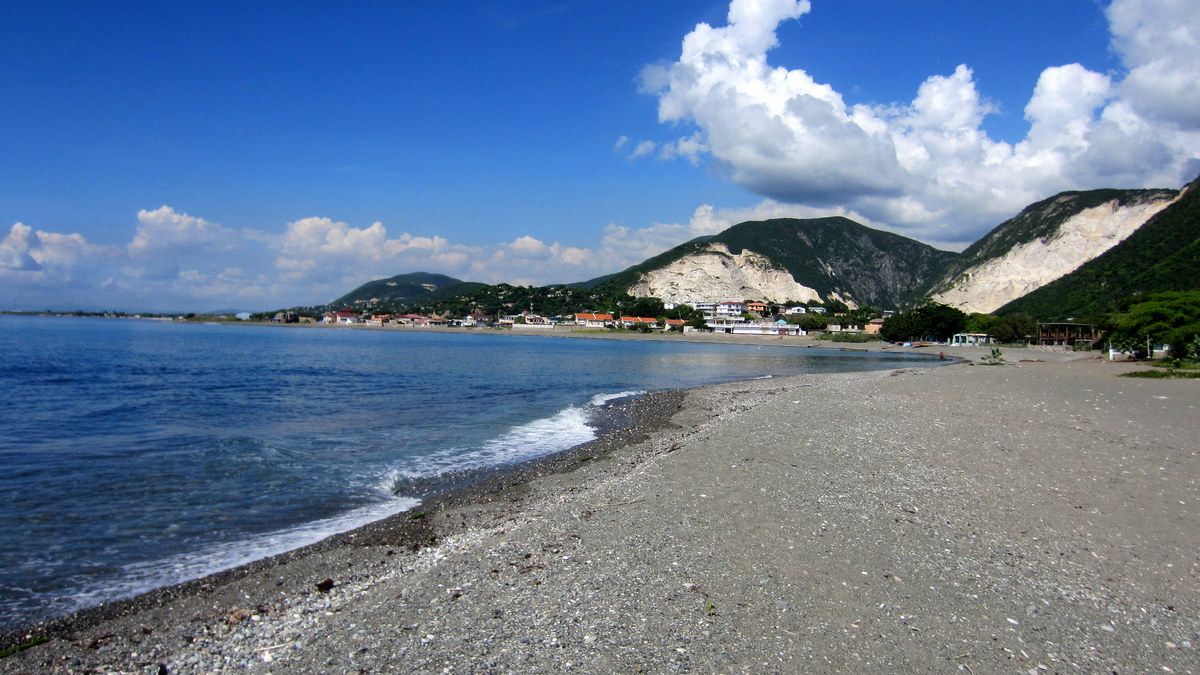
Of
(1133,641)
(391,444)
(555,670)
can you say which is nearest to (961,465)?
(1133,641)

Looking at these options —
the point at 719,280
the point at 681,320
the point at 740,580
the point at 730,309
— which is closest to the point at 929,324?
the point at 681,320

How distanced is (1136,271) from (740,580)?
10924 cm

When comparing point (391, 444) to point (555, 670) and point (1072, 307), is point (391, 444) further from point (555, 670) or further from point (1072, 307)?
point (1072, 307)

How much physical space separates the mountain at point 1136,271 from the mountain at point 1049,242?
9.17 metres

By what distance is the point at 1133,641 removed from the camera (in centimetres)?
486

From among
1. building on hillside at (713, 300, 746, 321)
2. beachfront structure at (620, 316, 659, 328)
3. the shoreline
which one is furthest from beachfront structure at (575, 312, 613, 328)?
the shoreline

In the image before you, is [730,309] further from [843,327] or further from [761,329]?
[843,327]

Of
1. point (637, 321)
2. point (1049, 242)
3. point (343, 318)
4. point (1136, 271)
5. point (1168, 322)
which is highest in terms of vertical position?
point (1049, 242)

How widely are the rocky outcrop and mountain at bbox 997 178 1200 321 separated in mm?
81245

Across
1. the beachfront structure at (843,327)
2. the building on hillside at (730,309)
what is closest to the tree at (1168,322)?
the beachfront structure at (843,327)

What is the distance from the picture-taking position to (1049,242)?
12544 cm

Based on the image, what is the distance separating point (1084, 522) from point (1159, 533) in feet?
2.23

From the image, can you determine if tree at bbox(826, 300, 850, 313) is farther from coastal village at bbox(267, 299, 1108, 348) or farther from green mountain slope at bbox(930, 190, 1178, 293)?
green mountain slope at bbox(930, 190, 1178, 293)

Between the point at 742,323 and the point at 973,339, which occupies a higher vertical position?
the point at 742,323
